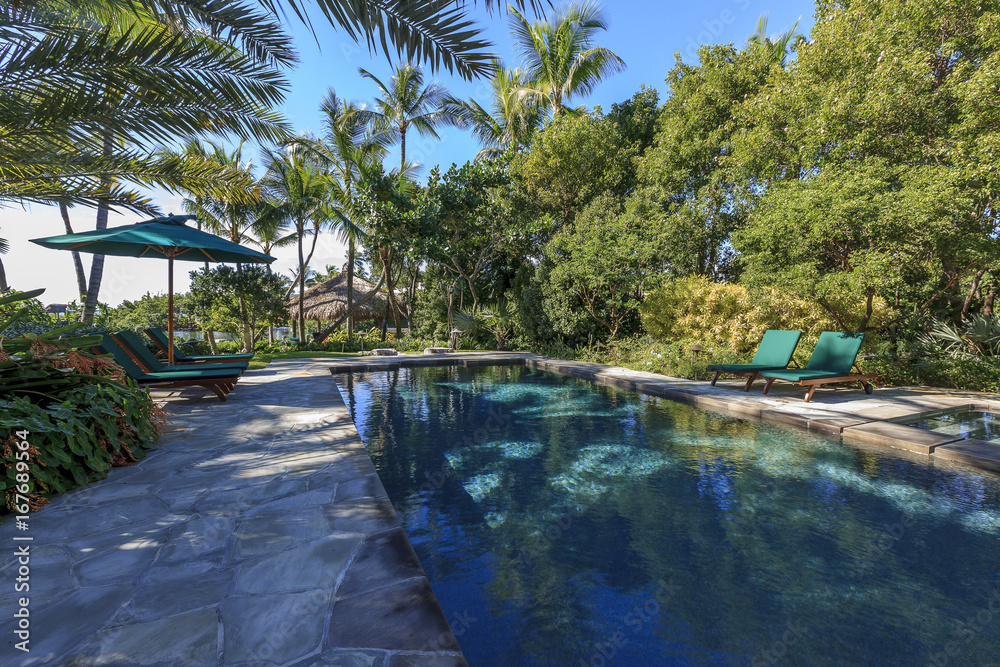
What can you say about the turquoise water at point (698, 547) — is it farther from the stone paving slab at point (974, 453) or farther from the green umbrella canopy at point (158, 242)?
the green umbrella canopy at point (158, 242)

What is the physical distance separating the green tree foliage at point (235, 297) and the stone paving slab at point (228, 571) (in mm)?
13201

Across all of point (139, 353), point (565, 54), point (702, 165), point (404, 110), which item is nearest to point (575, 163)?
point (702, 165)

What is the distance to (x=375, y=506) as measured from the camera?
112 inches

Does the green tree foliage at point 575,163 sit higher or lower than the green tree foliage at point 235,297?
higher

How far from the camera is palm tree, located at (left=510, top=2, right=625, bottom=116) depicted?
17.2m

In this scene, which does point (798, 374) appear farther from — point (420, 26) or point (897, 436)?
point (420, 26)

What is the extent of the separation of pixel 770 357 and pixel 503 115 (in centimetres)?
1722

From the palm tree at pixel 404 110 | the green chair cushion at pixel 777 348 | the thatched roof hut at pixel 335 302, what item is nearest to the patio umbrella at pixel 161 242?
the green chair cushion at pixel 777 348

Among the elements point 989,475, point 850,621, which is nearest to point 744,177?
point 989,475

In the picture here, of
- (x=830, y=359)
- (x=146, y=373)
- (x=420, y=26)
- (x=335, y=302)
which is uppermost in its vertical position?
(x=420, y=26)

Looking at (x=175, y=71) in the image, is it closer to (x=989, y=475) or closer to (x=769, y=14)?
(x=989, y=475)

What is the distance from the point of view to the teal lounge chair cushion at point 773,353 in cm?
765

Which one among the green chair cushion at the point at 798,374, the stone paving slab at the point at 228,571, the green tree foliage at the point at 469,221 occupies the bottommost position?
the stone paving slab at the point at 228,571

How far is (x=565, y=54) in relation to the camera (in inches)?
682
